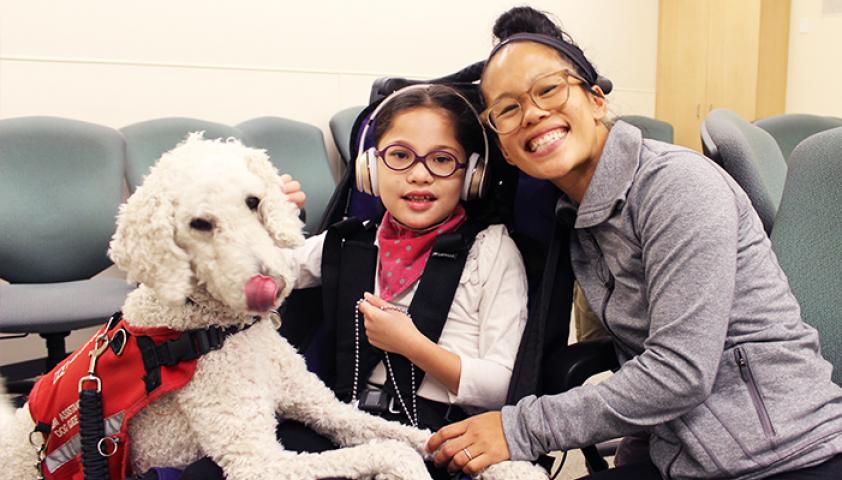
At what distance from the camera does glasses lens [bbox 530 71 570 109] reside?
113cm

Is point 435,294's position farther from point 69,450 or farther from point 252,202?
point 69,450

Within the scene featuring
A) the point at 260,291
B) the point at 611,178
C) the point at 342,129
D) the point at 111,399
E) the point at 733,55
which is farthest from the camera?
the point at 733,55

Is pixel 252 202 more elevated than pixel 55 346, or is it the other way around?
pixel 252 202

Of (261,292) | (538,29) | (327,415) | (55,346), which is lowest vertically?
(55,346)

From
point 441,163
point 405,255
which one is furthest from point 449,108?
point 405,255

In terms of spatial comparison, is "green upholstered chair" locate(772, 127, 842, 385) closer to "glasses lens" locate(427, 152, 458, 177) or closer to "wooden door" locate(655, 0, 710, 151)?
"glasses lens" locate(427, 152, 458, 177)

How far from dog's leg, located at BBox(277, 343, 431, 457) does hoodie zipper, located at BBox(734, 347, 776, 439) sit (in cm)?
55

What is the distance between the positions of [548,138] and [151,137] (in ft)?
7.78

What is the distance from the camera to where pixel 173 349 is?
978 millimetres

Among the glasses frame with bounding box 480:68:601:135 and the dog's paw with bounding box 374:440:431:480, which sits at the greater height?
the glasses frame with bounding box 480:68:601:135

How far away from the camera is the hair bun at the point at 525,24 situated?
4.05 ft

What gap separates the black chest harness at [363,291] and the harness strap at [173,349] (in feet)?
1.23

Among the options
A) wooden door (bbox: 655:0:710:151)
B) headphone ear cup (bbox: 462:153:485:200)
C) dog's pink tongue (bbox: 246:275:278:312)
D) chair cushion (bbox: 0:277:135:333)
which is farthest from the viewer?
wooden door (bbox: 655:0:710:151)

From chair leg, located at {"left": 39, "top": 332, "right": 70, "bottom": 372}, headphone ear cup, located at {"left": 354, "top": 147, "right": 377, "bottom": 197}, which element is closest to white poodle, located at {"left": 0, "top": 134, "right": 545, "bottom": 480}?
headphone ear cup, located at {"left": 354, "top": 147, "right": 377, "bottom": 197}
